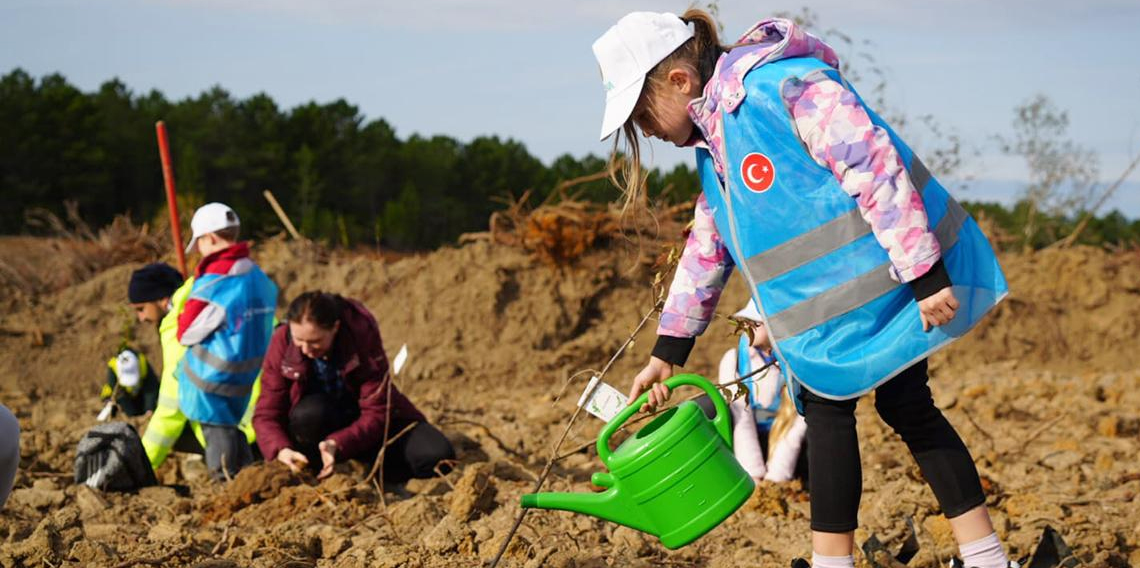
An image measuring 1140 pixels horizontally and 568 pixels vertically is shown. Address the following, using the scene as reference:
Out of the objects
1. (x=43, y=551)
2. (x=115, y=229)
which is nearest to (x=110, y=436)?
(x=43, y=551)

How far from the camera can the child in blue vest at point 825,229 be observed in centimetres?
238

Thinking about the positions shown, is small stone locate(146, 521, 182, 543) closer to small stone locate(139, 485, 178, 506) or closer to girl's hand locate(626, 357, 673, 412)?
small stone locate(139, 485, 178, 506)

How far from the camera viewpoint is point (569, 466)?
16.4 ft

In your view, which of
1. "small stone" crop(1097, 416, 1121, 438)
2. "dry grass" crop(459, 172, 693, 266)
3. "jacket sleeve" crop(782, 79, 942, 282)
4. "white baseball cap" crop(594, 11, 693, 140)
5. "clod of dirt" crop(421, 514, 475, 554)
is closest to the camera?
"jacket sleeve" crop(782, 79, 942, 282)

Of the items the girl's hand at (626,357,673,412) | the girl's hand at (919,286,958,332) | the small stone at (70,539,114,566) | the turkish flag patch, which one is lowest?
the small stone at (70,539,114,566)

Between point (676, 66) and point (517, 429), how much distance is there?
11.8 feet

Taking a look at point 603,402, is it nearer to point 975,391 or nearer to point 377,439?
point 377,439

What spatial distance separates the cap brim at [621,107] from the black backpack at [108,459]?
10.1 feet

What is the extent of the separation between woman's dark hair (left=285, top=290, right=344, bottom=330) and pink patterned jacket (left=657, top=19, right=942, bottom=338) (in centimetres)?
239

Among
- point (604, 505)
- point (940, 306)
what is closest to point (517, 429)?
point (604, 505)

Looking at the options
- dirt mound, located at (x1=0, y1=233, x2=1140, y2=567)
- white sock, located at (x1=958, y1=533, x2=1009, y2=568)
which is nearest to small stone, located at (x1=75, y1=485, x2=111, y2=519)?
dirt mound, located at (x1=0, y1=233, x2=1140, y2=567)

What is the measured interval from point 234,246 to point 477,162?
941 centimetres

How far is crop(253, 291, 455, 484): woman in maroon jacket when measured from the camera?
476 centimetres

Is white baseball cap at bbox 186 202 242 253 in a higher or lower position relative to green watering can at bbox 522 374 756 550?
higher
